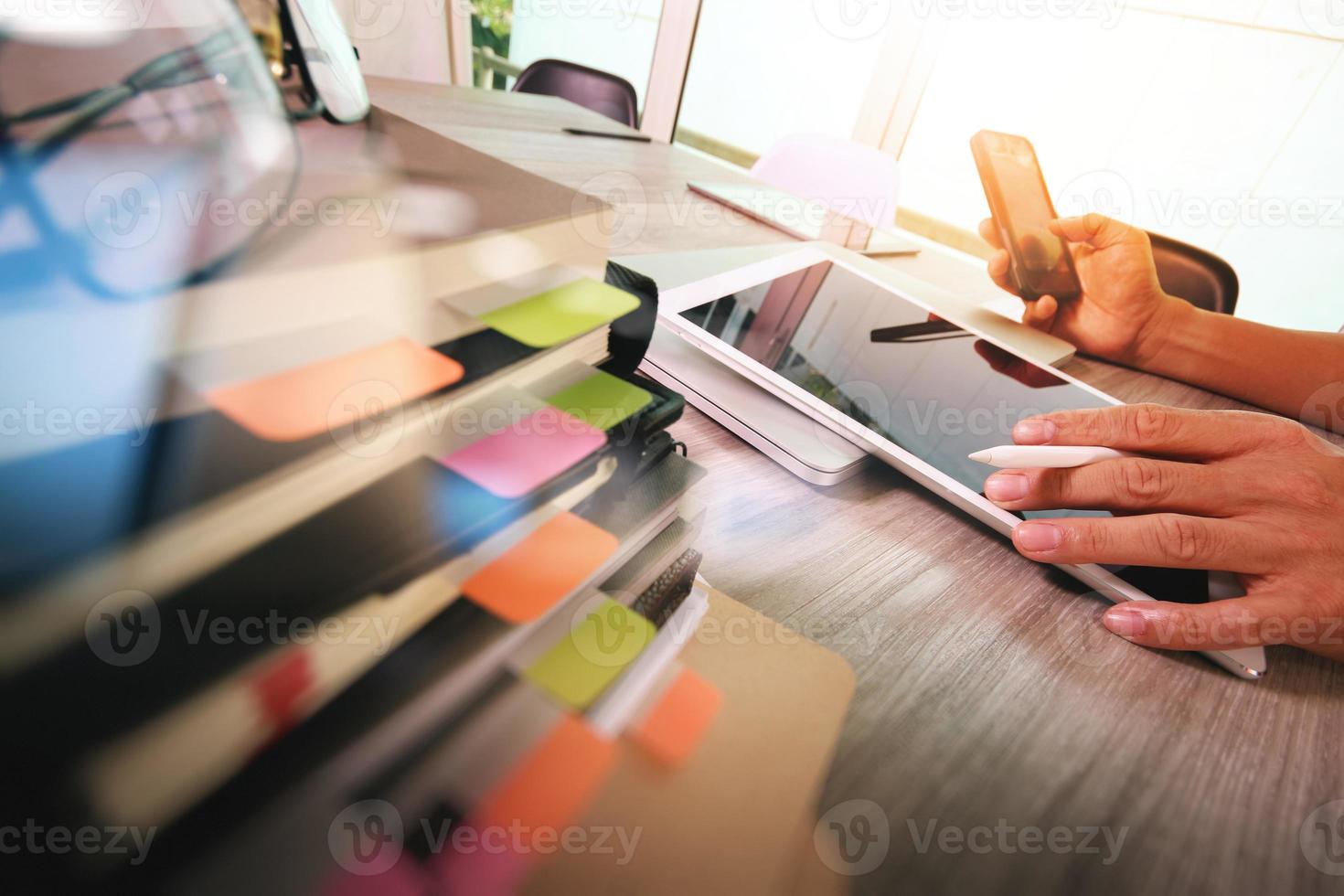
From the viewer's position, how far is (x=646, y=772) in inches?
8.2

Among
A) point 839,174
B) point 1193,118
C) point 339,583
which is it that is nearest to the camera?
point 339,583

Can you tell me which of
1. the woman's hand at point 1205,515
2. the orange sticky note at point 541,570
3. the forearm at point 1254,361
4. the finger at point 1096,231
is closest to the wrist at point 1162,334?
the forearm at point 1254,361

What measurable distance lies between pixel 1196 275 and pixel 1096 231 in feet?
1.31

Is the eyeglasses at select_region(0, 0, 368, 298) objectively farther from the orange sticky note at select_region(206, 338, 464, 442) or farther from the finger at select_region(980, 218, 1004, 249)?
the finger at select_region(980, 218, 1004, 249)

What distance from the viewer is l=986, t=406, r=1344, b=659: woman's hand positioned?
382mm

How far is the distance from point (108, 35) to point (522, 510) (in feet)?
0.74

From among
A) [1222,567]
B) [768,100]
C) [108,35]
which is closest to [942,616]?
[1222,567]

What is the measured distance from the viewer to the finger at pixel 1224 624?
37cm

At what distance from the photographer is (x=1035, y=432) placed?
0.44m

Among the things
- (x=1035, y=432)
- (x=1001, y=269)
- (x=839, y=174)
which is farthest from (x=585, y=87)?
(x=1035, y=432)

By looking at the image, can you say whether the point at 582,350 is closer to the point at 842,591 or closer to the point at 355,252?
the point at 355,252

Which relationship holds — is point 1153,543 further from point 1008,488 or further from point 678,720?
point 678,720

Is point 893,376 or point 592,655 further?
point 893,376

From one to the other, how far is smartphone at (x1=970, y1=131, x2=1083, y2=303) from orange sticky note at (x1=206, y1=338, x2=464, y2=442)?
2.81 ft
